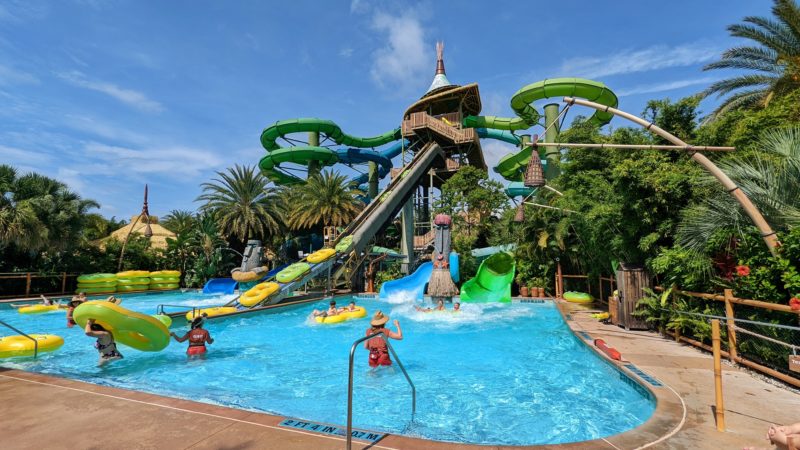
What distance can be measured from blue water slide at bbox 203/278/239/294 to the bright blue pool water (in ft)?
35.8

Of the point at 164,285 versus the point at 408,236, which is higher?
the point at 408,236

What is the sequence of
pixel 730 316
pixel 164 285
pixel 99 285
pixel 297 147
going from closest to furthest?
1. pixel 730 316
2. pixel 99 285
3. pixel 164 285
4. pixel 297 147

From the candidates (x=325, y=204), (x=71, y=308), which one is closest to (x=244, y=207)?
(x=325, y=204)

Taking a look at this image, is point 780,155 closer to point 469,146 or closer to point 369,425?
point 369,425

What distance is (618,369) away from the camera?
6449 mm

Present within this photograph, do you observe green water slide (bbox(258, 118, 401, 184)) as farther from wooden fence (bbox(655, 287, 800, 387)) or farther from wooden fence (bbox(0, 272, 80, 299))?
wooden fence (bbox(655, 287, 800, 387))

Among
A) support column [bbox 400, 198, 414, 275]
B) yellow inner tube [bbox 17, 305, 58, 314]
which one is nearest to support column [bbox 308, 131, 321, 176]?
support column [bbox 400, 198, 414, 275]

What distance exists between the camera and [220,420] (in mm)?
4227

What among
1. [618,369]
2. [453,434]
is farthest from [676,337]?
[453,434]

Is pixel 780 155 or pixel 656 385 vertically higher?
pixel 780 155

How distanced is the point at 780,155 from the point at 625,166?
274 centimetres

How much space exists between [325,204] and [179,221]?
1347cm

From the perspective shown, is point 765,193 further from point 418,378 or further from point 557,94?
point 557,94

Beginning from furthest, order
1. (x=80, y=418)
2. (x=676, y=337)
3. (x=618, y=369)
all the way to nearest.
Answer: (x=676, y=337), (x=618, y=369), (x=80, y=418)
